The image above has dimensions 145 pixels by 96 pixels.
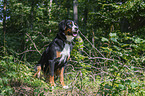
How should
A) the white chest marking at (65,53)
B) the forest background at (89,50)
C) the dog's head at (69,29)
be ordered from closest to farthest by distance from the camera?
the forest background at (89,50), the dog's head at (69,29), the white chest marking at (65,53)

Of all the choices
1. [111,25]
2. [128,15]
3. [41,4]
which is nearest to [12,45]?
[41,4]

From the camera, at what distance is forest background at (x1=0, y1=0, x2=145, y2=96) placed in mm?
2779

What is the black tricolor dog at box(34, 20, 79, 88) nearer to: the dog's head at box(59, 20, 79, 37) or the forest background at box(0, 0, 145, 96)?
the dog's head at box(59, 20, 79, 37)

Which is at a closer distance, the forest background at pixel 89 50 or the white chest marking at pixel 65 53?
the forest background at pixel 89 50

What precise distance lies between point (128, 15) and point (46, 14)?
6291 mm

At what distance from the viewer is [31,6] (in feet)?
36.4

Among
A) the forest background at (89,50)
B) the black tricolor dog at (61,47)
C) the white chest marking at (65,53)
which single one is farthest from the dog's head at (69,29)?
the white chest marking at (65,53)

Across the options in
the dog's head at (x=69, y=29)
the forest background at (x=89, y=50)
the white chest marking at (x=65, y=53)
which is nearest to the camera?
the forest background at (x=89, y=50)

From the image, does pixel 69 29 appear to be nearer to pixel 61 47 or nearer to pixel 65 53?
pixel 61 47

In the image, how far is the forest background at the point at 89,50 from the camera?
9.12 feet

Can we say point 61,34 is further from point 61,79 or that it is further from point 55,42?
point 61,79

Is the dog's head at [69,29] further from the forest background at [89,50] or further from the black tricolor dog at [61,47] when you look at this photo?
the forest background at [89,50]

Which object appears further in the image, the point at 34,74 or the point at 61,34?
the point at 34,74

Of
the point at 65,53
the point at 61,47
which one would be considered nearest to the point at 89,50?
the point at 65,53
